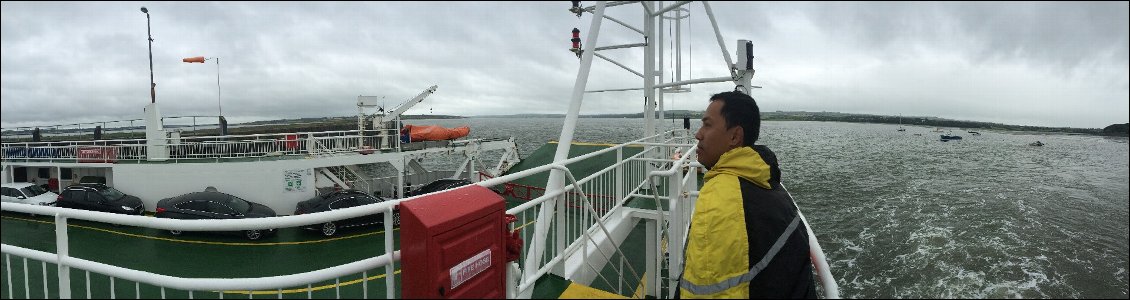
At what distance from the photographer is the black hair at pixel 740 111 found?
2.33 metres

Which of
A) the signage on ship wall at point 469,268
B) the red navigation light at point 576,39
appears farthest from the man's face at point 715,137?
the red navigation light at point 576,39

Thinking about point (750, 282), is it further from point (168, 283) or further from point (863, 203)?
point (863, 203)

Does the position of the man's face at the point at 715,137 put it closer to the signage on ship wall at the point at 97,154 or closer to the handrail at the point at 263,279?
the handrail at the point at 263,279

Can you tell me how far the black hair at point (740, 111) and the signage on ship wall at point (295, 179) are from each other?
46.5ft

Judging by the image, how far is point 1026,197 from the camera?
68.7 ft

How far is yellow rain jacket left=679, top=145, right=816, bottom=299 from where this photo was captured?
206 centimetres

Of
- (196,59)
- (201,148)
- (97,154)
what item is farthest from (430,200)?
(196,59)

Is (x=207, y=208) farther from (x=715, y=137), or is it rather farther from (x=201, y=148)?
(x=715, y=137)

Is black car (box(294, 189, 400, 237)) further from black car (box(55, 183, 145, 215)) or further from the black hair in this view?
the black hair

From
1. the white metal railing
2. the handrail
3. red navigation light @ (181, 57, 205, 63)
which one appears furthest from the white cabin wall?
the handrail

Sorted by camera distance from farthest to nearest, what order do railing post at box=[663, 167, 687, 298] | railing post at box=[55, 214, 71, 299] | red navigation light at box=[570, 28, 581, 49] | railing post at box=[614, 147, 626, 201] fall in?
red navigation light at box=[570, 28, 581, 49]
railing post at box=[614, 147, 626, 201]
railing post at box=[663, 167, 687, 298]
railing post at box=[55, 214, 71, 299]

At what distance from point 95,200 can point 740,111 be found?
16177 millimetres

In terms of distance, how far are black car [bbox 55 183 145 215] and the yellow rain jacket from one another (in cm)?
1525

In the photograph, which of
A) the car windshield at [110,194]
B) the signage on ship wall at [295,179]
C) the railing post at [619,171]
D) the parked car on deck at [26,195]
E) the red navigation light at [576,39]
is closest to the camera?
the railing post at [619,171]
